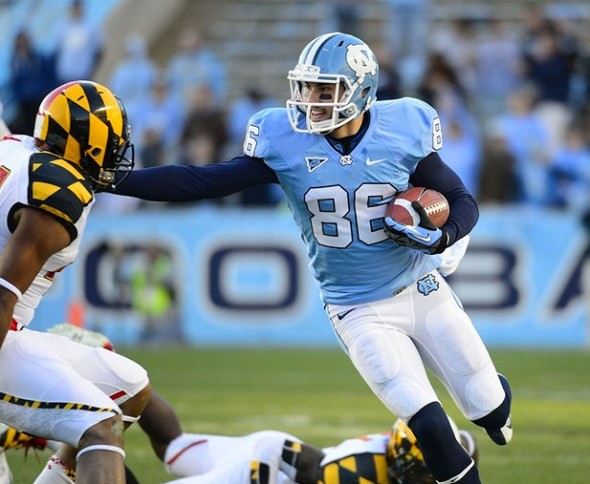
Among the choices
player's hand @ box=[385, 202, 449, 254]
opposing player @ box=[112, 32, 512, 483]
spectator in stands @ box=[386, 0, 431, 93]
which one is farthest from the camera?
spectator in stands @ box=[386, 0, 431, 93]

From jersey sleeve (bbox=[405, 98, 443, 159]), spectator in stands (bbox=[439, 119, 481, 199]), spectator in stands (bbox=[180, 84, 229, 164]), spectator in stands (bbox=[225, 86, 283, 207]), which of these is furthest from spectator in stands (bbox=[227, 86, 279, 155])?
jersey sleeve (bbox=[405, 98, 443, 159])

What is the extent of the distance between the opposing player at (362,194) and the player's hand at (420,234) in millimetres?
13

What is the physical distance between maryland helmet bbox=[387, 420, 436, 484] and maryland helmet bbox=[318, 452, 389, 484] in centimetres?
4

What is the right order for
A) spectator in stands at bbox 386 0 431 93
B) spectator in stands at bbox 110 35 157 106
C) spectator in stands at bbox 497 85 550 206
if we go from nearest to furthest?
1. spectator in stands at bbox 497 85 550 206
2. spectator in stands at bbox 110 35 157 106
3. spectator in stands at bbox 386 0 431 93

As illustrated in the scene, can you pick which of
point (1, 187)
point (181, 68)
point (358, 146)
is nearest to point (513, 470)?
point (358, 146)

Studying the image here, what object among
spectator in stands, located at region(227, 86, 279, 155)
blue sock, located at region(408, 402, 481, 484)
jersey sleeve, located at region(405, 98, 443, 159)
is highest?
jersey sleeve, located at region(405, 98, 443, 159)

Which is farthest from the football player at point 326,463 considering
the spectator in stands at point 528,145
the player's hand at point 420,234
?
the spectator in stands at point 528,145

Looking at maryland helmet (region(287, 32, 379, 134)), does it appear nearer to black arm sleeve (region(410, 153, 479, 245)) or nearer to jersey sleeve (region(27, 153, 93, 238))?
black arm sleeve (region(410, 153, 479, 245))

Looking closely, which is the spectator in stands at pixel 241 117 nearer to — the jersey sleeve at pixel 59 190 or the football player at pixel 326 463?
the football player at pixel 326 463

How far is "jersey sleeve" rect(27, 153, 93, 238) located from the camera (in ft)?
13.2

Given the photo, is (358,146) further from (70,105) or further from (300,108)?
(70,105)

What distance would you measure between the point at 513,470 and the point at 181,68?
27.2ft

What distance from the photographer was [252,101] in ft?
42.1

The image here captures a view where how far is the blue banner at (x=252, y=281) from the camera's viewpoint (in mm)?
11383
